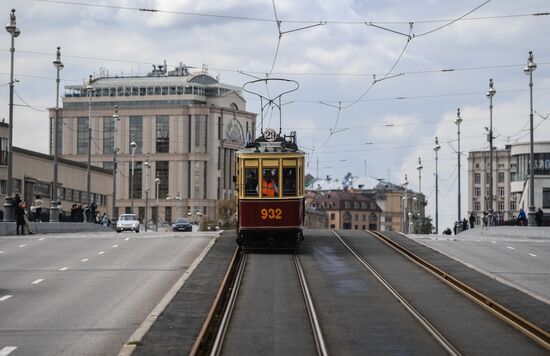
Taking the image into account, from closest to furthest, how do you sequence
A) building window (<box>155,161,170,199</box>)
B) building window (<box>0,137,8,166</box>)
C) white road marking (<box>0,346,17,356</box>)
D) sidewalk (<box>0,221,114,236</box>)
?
white road marking (<box>0,346,17,356</box>) < sidewalk (<box>0,221,114,236</box>) < building window (<box>0,137,8,166</box>) < building window (<box>155,161,170,199</box>)

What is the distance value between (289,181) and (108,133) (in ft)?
452

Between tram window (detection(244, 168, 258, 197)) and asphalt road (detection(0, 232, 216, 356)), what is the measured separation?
2.63m

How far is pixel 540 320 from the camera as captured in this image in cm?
1931

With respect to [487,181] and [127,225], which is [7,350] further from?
[487,181]

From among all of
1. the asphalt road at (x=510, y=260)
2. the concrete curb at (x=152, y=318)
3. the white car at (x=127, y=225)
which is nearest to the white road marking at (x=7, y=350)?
the concrete curb at (x=152, y=318)

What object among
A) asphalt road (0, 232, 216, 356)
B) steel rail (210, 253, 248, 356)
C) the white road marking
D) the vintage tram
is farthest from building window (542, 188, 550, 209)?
the white road marking

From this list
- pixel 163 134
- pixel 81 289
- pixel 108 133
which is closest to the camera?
pixel 81 289

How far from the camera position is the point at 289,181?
3503 centimetres

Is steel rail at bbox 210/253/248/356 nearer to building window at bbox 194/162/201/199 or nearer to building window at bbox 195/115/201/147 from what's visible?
building window at bbox 195/115/201/147

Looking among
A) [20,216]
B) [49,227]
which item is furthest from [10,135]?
[49,227]

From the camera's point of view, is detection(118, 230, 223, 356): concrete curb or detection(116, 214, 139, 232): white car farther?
detection(116, 214, 139, 232): white car

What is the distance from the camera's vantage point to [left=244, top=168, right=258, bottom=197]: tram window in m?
35.1

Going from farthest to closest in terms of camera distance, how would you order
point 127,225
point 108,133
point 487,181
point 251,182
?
1. point 487,181
2. point 108,133
3. point 127,225
4. point 251,182

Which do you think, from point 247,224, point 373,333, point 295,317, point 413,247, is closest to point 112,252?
point 247,224
